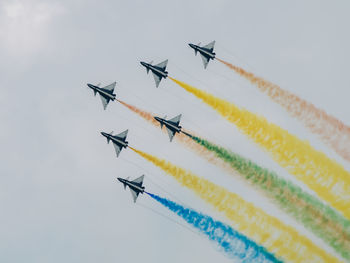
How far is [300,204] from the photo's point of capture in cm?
6944

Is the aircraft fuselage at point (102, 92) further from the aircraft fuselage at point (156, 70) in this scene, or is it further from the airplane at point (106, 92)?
the aircraft fuselage at point (156, 70)

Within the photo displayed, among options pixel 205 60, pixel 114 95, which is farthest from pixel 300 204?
pixel 114 95

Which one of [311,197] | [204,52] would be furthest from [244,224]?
[204,52]

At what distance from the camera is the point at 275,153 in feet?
237

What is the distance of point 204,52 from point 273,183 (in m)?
17.7

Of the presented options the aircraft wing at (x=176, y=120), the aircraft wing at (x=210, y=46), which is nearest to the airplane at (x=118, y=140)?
the aircraft wing at (x=176, y=120)

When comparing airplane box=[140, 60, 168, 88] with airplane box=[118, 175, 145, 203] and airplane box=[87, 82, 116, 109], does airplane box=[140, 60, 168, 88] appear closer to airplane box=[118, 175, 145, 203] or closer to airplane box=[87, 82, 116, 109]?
airplane box=[87, 82, 116, 109]

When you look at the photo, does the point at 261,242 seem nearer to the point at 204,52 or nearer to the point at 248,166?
the point at 248,166

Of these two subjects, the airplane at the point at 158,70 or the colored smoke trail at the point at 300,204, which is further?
the airplane at the point at 158,70

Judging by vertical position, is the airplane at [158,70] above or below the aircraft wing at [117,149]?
above

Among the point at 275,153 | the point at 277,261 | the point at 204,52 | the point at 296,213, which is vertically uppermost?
the point at 204,52

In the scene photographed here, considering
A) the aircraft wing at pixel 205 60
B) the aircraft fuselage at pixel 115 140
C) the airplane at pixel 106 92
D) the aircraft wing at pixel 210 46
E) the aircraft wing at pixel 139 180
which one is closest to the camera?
the aircraft wing at pixel 139 180

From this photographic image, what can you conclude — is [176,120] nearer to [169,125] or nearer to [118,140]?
[169,125]

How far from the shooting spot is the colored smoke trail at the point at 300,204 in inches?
2675
